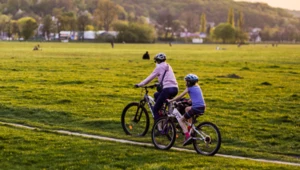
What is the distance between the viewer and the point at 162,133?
14297mm

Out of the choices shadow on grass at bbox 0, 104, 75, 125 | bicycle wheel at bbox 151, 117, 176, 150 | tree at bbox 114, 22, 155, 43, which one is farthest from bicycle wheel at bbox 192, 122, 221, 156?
tree at bbox 114, 22, 155, 43

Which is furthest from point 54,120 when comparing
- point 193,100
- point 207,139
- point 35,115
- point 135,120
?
point 207,139

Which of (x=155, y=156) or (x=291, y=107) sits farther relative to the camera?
(x=291, y=107)

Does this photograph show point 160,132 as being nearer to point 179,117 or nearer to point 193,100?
point 179,117

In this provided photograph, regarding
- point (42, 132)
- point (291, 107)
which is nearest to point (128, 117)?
point (42, 132)

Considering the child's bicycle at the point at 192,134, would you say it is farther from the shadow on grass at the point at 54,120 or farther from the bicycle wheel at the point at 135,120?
the shadow on grass at the point at 54,120

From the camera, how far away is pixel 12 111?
2105cm

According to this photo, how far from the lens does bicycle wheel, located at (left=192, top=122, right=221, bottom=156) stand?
1329 cm

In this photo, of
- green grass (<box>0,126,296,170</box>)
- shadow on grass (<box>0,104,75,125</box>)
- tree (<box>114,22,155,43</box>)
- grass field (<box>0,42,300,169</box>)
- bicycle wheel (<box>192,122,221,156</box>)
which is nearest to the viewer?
green grass (<box>0,126,296,170</box>)

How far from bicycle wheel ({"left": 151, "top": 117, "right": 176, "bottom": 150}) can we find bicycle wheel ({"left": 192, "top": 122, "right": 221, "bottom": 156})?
726mm

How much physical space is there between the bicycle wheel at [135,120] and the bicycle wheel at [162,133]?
129cm

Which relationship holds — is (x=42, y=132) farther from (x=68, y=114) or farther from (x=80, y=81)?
(x=80, y=81)

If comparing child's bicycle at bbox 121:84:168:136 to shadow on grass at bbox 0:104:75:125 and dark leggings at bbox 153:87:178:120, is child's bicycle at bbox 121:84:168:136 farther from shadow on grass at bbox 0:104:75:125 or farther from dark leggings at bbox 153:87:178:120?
shadow on grass at bbox 0:104:75:125

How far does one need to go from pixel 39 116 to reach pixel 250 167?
10.0 meters
